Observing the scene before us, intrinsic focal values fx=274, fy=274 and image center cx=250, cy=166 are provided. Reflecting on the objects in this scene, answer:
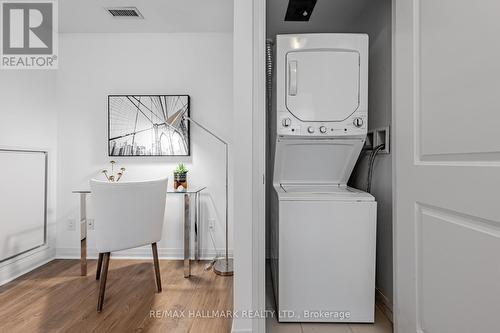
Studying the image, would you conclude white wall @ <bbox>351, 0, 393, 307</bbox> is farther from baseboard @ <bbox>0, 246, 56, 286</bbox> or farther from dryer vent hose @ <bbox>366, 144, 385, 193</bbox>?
baseboard @ <bbox>0, 246, 56, 286</bbox>

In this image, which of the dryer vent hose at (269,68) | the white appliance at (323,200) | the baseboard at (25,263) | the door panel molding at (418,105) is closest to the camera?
the door panel molding at (418,105)

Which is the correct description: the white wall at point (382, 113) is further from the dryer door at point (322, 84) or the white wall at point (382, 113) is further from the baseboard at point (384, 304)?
the dryer door at point (322, 84)

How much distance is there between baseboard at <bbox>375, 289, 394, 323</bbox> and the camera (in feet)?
5.70

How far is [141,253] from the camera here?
285 centimetres

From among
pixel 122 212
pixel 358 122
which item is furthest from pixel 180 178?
pixel 358 122

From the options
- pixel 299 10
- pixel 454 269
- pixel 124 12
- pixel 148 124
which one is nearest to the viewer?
pixel 454 269

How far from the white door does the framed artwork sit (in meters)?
2.07

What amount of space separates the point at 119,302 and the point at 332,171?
5.86 feet

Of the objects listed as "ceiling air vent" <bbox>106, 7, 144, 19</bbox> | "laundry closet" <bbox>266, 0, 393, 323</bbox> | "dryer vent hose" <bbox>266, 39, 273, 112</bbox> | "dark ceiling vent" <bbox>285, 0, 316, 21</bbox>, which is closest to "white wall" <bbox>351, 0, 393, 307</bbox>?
"laundry closet" <bbox>266, 0, 393, 323</bbox>

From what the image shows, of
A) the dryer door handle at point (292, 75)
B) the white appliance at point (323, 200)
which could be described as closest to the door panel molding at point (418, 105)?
the white appliance at point (323, 200)

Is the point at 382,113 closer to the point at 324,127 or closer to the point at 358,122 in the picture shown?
the point at 358,122

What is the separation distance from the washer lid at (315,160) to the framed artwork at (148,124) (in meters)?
1.23

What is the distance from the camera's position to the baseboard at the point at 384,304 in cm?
174

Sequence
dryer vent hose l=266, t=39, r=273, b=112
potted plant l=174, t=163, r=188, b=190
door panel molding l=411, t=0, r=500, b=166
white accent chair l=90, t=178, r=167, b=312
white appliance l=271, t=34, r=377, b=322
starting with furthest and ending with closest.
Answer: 1. potted plant l=174, t=163, r=188, b=190
2. dryer vent hose l=266, t=39, r=273, b=112
3. white accent chair l=90, t=178, r=167, b=312
4. white appliance l=271, t=34, r=377, b=322
5. door panel molding l=411, t=0, r=500, b=166
